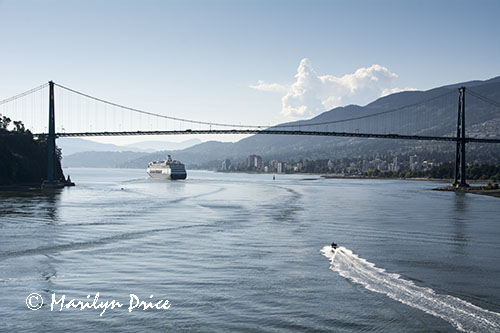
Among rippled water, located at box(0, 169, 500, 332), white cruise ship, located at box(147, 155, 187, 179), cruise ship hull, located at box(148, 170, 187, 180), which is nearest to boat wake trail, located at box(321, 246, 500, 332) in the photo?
rippled water, located at box(0, 169, 500, 332)

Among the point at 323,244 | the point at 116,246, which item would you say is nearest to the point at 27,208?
the point at 116,246

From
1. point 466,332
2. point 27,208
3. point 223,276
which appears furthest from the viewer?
point 27,208

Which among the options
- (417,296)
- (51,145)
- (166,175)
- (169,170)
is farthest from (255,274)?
(166,175)

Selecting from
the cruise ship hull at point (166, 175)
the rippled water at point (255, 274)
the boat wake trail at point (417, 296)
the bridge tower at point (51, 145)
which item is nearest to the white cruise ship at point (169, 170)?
the cruise ship hull at point (166, 175)

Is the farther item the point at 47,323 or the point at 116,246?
the point at 116,246

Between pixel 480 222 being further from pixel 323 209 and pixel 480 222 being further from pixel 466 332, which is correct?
pixel 466 332

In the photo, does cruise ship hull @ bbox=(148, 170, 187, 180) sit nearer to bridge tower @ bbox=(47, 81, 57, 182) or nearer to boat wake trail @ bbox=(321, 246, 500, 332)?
bridge tower @ bbox=(47, 81, 57, 182)

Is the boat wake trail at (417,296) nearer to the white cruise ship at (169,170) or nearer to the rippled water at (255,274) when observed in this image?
the rippled water at (255,274)
